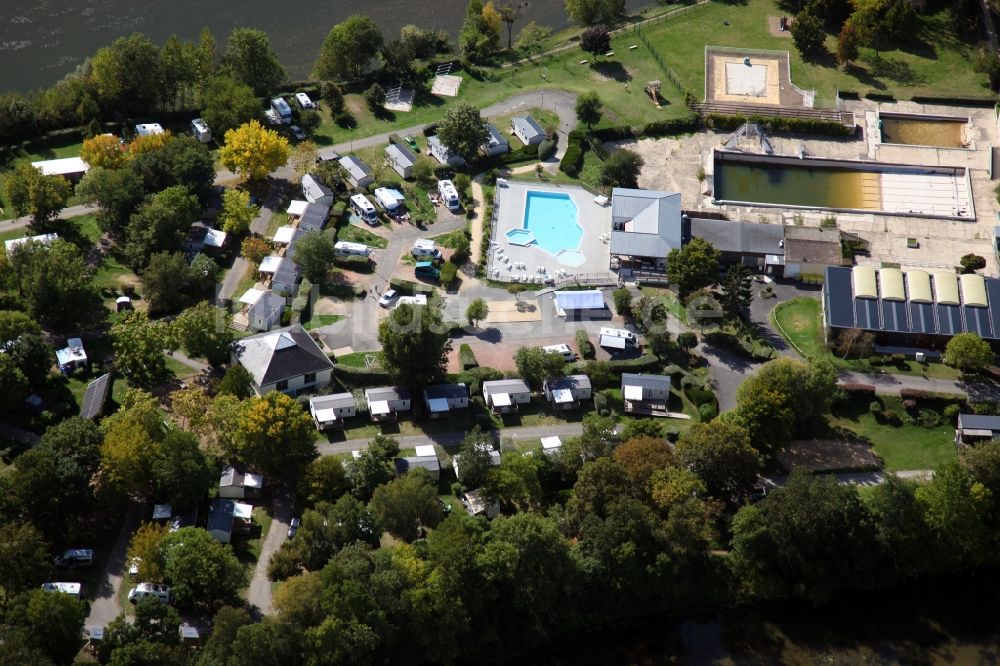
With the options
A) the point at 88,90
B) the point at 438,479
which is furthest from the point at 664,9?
the point at 438,479

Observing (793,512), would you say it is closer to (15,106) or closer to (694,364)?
(694,364)

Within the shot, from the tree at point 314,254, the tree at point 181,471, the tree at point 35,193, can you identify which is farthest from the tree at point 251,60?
the tree at point 181,471

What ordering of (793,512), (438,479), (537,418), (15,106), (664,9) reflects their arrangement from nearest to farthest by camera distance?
1. (793,512)
2. (438,479)
3. (537,418)
4. (15,106)
5. (664,9)

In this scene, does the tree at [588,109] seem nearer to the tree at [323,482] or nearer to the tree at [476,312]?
the tree at [476,312]

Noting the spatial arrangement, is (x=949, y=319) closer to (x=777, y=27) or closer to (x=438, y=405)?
(x=438, y=405)

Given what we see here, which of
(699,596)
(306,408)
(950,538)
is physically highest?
(306,408)

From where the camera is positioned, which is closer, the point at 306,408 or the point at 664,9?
the point at 306,408
